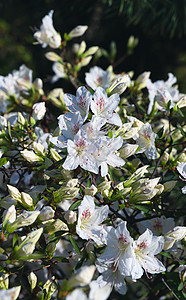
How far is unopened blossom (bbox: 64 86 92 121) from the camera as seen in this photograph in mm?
948

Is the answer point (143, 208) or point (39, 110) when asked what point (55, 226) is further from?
point (39, 110)

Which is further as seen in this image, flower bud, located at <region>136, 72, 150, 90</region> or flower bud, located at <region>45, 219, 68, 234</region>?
flower bud, located at <region>136, 72, 150, 90</region>

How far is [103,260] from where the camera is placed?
894mm

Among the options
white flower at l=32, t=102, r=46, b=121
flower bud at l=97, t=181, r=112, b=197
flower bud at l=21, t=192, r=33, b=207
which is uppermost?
white flower at l=32, t=102, r=46, b=121

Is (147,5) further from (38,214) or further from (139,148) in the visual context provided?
(38,214)

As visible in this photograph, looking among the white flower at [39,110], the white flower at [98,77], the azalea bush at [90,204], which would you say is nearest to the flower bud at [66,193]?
the azalea bush at [90,204]

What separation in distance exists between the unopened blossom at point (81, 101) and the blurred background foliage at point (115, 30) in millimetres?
773

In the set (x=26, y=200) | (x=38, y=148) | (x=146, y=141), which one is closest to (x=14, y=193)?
(x=26, y=200)

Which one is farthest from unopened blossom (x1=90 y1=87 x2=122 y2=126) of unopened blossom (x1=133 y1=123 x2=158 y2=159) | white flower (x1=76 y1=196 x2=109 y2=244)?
white flower (x1=76 y1=196 x2=109 y2=244)

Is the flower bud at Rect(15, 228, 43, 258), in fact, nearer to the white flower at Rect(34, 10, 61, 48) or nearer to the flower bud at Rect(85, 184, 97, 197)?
the flower bud at Rect(85, 184, 97, 197)

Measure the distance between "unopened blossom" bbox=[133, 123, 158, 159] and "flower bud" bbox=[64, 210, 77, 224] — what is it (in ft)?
0.92

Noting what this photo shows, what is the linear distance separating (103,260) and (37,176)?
37cm

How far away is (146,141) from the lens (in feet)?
3.49

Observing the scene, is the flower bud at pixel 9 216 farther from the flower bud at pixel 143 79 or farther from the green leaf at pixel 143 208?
the flower bud at pixel 143 79
